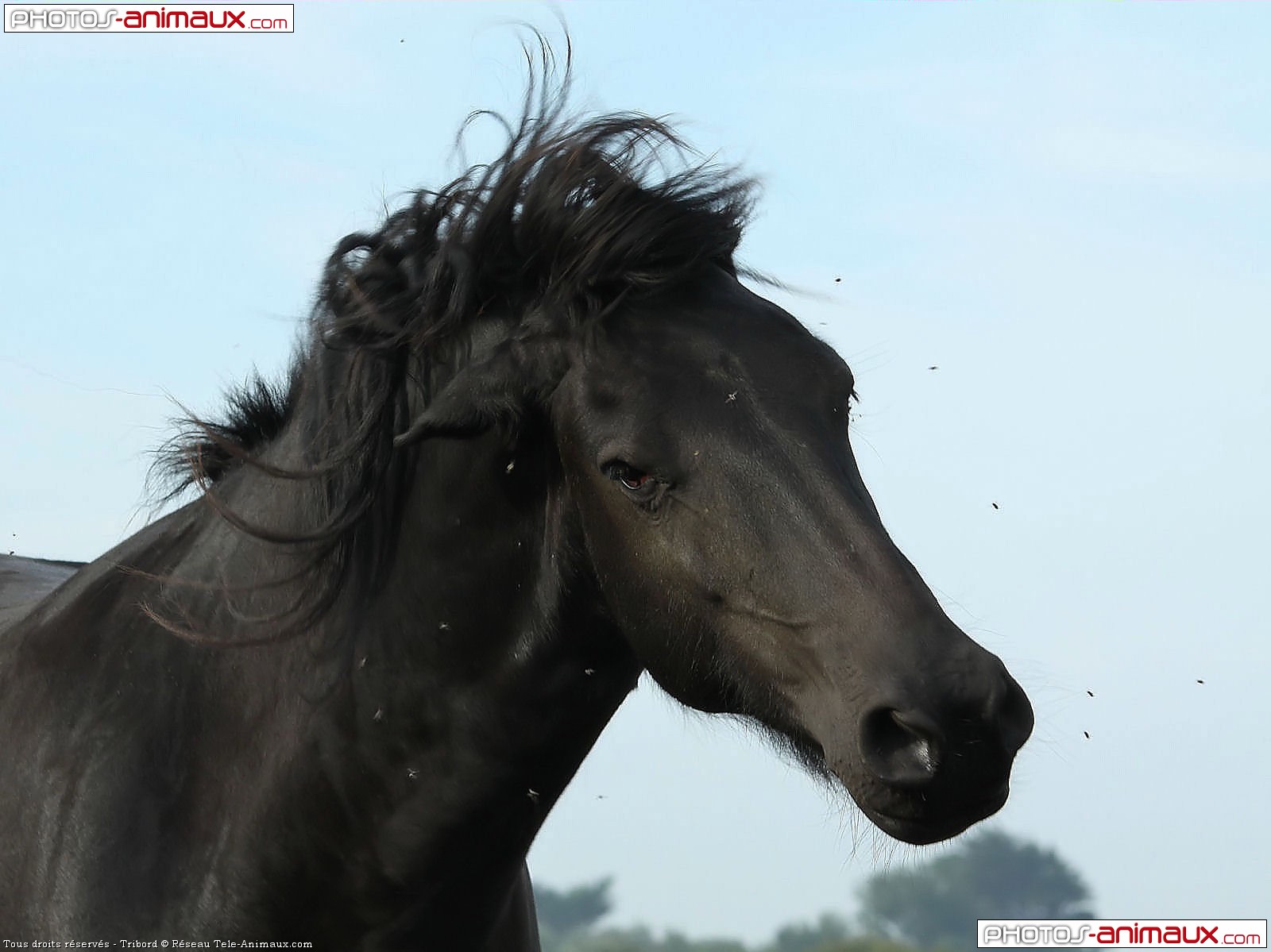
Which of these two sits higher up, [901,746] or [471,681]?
[901,746]

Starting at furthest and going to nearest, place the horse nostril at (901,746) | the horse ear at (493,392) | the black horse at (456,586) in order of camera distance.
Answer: the horse ear at (493,392)
the black horse at (456,586)
the horse nostril at (901,746)

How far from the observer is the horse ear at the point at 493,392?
3230 millimetres

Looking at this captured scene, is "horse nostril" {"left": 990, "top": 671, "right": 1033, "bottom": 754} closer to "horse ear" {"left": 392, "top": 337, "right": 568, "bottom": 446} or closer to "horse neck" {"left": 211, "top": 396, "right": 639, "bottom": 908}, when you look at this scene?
"horse neck" {"left": 211, "top": 396, "right": 639, "bottom": 908}

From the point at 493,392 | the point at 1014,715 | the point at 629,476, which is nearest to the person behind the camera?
the point at 1014,715

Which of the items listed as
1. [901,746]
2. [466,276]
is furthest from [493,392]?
[901,746]

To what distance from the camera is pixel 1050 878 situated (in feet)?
76.9

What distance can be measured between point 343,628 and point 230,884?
1.99ft

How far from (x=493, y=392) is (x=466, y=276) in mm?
297

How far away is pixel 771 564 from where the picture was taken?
291 centimetres

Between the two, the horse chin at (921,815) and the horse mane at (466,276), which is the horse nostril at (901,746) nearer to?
the horse chin at (921,815)

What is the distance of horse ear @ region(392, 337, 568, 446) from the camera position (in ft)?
10.6

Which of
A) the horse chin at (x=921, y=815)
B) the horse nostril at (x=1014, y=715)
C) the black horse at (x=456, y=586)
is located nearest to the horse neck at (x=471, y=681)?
the black horse at (x=456, y=586)

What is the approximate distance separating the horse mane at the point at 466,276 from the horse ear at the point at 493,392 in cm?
9

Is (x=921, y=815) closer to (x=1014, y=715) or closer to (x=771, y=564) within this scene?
(x=1014, y=715)
